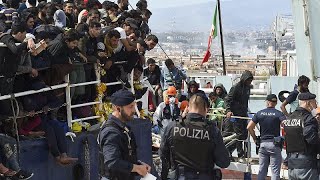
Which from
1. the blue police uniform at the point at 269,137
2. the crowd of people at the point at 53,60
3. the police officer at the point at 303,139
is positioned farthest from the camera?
the blue police uniform at the point at 269,137

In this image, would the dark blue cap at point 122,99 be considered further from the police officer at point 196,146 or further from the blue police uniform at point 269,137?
the blue police uniform at point 269,137

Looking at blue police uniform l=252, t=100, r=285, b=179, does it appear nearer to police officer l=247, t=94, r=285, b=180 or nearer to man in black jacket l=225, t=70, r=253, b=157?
police officer l=247, t=94, r=285, b=180

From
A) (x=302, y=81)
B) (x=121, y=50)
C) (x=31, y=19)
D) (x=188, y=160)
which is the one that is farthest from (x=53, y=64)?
(x=302, y=81)

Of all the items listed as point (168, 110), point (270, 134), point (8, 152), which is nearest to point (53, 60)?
point (8, 152)

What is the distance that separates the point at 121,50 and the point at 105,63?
70 centimetres

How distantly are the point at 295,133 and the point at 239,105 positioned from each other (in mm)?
3418

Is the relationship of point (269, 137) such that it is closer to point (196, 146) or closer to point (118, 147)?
point (196, 146)

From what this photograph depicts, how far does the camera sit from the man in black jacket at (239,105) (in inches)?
491

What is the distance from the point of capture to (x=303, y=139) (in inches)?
365

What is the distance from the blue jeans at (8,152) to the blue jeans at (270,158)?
5079mm

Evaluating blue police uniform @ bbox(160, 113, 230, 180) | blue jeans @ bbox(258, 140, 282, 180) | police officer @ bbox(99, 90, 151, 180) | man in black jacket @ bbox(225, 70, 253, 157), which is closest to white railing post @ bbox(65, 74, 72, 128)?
blue police uniform @ bbox(160, 113, 230, 180)

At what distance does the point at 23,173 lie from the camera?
7.85 metres

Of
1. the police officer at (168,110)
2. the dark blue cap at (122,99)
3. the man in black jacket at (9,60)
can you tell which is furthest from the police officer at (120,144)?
the police officer at (168,110)

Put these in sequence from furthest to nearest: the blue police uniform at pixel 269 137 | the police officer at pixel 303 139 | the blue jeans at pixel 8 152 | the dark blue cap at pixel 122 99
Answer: the blue police uniform at pixel 269 137, the police officer at pixel 303 139, the blue jeans at pixel 8 152, the dark blue cap at pixel 122 99
